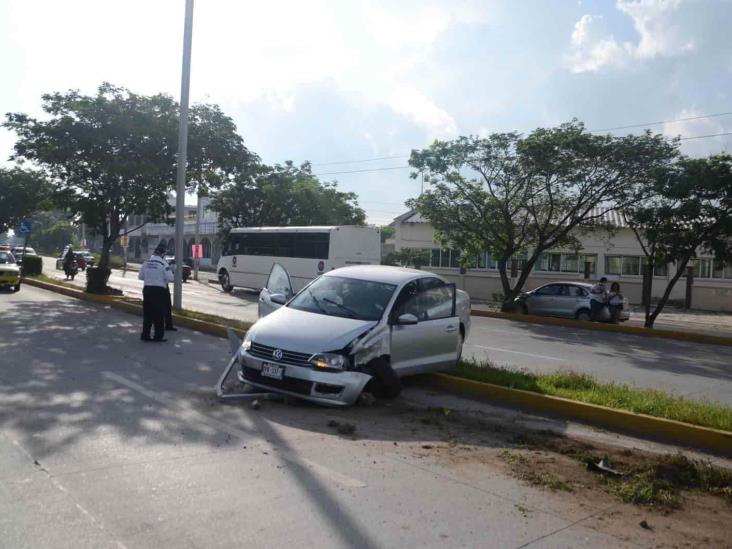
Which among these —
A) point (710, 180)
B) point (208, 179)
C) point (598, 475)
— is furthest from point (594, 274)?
point (598, 475)

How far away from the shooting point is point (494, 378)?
873cm

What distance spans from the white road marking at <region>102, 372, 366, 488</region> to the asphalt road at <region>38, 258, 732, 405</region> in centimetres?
589

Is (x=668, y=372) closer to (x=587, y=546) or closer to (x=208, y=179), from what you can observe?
(x=587, y=546)

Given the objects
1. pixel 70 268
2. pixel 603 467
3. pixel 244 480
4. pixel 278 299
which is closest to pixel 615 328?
pixel 278 299

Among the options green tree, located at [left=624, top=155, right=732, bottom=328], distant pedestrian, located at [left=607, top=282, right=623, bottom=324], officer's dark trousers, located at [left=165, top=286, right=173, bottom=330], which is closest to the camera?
officer's dark trousers, located at [left=165, top=286, right=173, bottom=330]

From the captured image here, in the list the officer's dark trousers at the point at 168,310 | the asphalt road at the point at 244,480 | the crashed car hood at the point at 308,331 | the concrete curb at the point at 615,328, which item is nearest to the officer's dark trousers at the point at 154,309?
the officer's dark trousers at the point at 168,310

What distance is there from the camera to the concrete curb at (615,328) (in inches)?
711

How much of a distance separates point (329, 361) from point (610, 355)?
8.76m

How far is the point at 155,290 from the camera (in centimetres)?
1185

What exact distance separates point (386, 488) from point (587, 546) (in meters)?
1.44

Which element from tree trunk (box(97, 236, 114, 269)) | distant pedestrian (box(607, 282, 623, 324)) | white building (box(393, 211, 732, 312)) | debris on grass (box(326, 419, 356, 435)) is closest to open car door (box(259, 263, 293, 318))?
debris on grass (box(326, 419, 356, 435))

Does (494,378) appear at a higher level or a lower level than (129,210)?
lower

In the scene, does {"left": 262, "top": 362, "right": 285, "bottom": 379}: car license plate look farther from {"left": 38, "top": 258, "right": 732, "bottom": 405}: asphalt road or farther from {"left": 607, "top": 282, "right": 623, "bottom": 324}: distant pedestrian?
{"left": 607, "top": 282, "right": 623, "bottom": 324}: distant pedestrian

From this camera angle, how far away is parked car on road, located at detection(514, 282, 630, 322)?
22016mm
